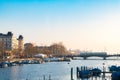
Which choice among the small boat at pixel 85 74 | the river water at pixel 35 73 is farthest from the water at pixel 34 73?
the small boat at pixel 85 74

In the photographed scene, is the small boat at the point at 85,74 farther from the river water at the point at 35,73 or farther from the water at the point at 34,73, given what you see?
the water at the point at 34,73

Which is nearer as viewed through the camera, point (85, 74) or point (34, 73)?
point (85, 74)

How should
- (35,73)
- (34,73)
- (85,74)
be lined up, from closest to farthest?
(85,74) < (35,73) < (34,73)

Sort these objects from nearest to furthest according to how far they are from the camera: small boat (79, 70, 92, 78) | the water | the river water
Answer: small boat (79, 70, 92, 78) → the river water → the water

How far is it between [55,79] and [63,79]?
1.76 m

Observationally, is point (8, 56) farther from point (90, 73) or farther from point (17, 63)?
point (90, 73)

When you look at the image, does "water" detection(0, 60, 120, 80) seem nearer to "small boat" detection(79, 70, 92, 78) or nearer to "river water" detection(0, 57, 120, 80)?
"river water" detection(0, 57, 120, 80)

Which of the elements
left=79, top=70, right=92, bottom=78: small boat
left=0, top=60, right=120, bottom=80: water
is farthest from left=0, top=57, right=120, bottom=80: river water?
left=79, top=70, right=92, bottom=78: small boat

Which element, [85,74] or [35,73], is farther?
[35,73]

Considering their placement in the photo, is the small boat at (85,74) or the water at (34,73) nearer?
the small boat at (85,74)

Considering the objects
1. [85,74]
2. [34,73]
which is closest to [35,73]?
[34,73]

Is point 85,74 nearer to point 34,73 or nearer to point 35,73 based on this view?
point 35,73

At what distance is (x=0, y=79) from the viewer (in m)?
75.9

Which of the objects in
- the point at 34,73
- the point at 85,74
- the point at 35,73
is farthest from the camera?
the point at 34,73
